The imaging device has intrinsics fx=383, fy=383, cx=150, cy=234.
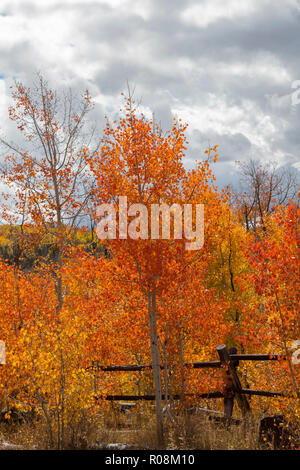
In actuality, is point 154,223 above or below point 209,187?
below

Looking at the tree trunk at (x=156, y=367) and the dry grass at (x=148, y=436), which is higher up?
the tree trunk at (x=156, y=367)

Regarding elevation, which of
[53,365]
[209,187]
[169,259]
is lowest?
[53,365]

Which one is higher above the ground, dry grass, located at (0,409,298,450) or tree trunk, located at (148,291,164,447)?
tree trunk, located at (148,291,164,447)

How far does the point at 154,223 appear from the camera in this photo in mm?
8414

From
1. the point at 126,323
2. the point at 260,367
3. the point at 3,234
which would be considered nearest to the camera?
Answer: the point at 126,323

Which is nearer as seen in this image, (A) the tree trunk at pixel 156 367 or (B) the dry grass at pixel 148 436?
(B) the dry grass at pixel 148 436

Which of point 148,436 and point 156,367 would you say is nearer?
point 148,436

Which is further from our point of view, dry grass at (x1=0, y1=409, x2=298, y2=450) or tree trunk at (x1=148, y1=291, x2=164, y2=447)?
tree trunk at (x1=148, y1=291, x2=164, y2=447)

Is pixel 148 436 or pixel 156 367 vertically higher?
pixel 156 367
